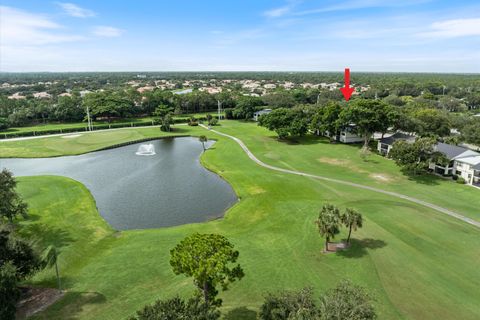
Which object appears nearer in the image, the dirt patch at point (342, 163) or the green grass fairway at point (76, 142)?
the dirt patch at point (342, 163)

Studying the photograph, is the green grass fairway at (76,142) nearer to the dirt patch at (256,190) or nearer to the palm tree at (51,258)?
the dirt patch at (256,190)

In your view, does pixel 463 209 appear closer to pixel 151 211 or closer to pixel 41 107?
pixel 151 211

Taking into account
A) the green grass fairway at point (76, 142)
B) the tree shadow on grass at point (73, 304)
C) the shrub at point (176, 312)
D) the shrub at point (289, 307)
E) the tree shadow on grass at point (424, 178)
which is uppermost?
the shrub at point (176, 312)

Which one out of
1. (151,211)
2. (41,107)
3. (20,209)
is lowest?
(151,211)

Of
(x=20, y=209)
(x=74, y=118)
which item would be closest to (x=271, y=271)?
(x=20, y=209)

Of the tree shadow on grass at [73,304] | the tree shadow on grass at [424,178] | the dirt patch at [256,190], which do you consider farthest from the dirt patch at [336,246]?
the tree shadow on grass at [424,178]

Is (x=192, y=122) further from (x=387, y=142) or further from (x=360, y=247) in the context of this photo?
(x=360, y=247)

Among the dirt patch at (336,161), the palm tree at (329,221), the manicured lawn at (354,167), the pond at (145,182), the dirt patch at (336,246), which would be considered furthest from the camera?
the dirt patch at (336,161)

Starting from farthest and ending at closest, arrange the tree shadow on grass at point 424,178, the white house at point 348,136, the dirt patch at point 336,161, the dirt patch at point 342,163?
the white house at point 348,136, the dirt patch at point 336,161, the dirt patch at point 342,163, the tree shadow on grass at point 424,178
